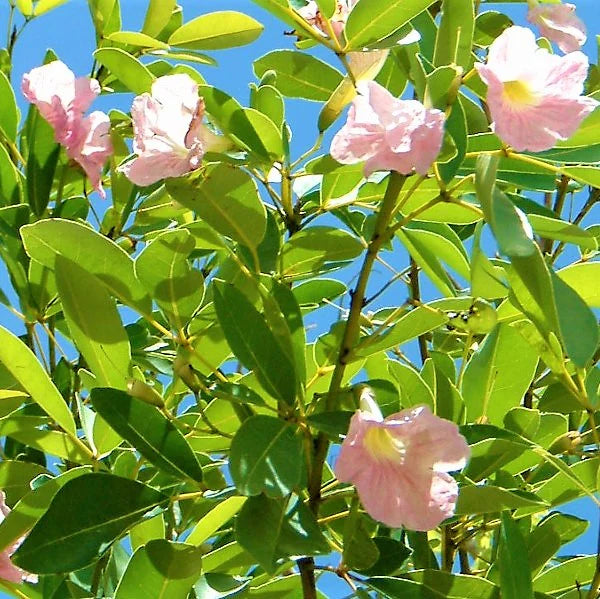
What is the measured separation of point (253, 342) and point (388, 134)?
0.68 ft

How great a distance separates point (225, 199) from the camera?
86 cm

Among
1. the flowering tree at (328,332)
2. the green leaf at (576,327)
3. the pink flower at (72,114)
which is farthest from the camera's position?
the pink flower at (72,114)

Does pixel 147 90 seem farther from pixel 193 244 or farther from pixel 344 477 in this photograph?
pixel 344 477

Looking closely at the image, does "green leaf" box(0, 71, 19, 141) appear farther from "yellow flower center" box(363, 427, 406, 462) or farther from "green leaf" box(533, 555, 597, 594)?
"green leaf" box(533, 555, 597, 594)

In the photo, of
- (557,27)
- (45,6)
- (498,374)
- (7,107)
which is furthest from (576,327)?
(45,6)

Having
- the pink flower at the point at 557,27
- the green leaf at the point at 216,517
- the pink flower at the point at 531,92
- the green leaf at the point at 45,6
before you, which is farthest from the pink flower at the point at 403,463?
the green leaf at the point at 45,6

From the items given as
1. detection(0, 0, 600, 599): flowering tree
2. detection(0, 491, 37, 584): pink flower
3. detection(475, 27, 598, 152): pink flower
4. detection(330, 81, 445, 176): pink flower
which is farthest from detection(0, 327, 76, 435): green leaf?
detection(475, 27, 598, 152): pink flower

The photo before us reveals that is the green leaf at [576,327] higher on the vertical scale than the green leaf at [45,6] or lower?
lower

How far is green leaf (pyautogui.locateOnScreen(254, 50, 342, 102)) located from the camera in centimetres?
104

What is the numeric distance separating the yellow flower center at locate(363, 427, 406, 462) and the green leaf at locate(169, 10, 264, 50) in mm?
567

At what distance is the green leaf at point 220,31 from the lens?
121 centimetres

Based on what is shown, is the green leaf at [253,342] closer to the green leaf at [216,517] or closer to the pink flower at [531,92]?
the green leaf at [216,517]

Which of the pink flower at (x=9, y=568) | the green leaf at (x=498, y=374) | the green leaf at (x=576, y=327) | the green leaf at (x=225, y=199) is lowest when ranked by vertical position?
the pink flower at (x=9, y=568)

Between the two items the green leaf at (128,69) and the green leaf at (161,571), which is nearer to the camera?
the green leaf at (161,571)
